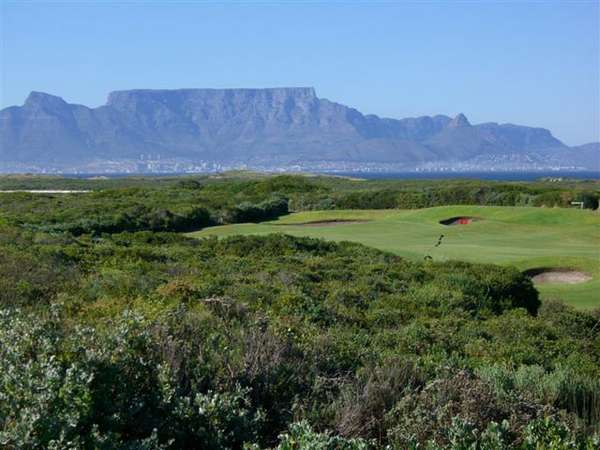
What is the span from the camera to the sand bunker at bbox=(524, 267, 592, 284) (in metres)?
20.0

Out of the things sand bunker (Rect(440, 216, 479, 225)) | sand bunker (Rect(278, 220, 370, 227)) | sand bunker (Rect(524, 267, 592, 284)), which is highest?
sand bunker (Rect(440, 216, 479, 225))

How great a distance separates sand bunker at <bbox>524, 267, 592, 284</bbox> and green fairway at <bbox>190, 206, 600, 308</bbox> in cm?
13

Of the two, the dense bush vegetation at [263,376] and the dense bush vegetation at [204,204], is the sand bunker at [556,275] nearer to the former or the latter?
the dense bush vegetation at [263,376]

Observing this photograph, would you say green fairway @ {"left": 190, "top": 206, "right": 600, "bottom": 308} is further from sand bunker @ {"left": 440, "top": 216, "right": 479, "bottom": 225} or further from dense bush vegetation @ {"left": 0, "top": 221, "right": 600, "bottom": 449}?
dense bush vegetation @ {"left": 0, "top": 221, "right": 600, "bottom": 449}

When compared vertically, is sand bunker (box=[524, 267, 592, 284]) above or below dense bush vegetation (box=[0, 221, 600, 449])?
below

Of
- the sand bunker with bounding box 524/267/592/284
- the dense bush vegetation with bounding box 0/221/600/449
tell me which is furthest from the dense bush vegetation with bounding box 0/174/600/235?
the dense bush vegetation with bounding box 0/221/600/449

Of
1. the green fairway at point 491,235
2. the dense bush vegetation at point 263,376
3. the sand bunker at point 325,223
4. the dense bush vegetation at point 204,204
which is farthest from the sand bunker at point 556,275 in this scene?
the sand bunker at point 325,223

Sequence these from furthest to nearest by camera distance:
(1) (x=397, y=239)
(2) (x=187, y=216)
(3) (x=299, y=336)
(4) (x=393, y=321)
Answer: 1. (2) (x=187, y=216)
2. (1) (x=397, y=239)
3. (4) (x=393, y=321)
4. (3) (x=299, y=336)

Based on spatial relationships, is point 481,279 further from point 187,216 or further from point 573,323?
point 187,216

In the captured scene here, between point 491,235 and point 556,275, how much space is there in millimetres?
9114

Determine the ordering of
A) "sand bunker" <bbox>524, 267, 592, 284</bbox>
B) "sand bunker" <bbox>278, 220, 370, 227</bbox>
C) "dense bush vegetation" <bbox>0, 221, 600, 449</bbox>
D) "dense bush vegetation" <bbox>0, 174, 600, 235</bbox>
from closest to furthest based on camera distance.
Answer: "dense bush vegetation" <bbox>0, 221, 600, 449</bbox>, "sand bunker" <bbox>524, 267, 592, 284</bbox>, "dense bush vegetation" <bbox>0, 174, 600, 235</bbox>, "sand bunker" <bbox>278, 220, 370, 227</bbox>

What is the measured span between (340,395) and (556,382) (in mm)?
1847

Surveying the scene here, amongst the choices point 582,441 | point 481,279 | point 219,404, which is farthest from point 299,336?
point 481,279

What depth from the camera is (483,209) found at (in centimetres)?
3591
